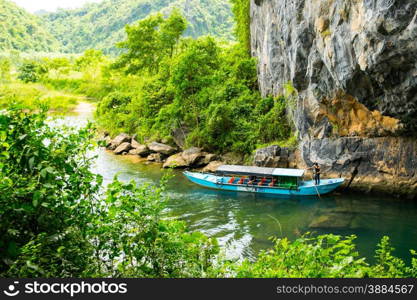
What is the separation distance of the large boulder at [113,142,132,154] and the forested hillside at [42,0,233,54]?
8643 cm

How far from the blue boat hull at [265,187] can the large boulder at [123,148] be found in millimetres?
10972

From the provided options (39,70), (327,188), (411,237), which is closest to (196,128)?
(327,188)

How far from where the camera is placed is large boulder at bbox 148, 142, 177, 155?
30730mm

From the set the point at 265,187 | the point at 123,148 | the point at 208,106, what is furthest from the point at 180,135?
the point at 265,187

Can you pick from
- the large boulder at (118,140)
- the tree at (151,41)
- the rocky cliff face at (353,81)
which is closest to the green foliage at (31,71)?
the tree at (151,41)

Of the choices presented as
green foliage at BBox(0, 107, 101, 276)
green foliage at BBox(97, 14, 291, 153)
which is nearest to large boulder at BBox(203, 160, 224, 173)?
green foliage at BBox(97, 14, 291, 153)

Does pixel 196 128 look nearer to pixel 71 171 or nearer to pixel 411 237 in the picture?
pixel 411 237

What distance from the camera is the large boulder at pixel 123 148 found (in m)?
33.5

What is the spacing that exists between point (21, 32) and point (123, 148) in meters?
107

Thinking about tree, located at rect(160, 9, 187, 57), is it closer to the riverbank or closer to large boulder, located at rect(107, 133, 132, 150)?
large boulder, located at rect(107, 133, 132, 150)

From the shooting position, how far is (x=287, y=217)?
60.4 ft

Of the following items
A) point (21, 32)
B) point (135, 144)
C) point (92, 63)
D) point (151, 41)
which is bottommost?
point (135, 144)

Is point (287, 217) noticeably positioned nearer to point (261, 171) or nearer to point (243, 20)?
point (261, 171)

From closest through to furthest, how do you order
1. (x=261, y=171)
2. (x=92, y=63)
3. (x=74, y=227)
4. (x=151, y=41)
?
(x=74, y=227), (x=261, y=171), (x=151, y=41), (x=92, y=63)
